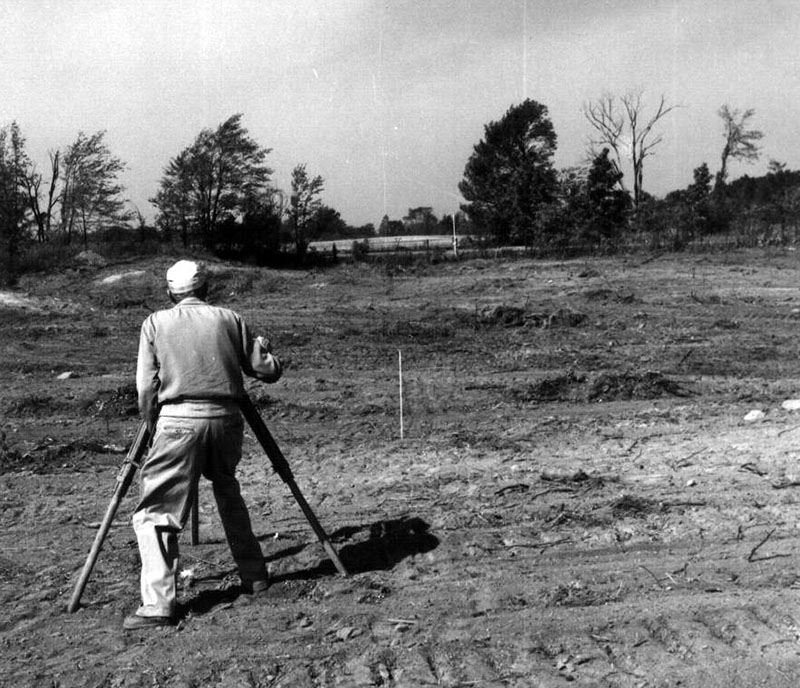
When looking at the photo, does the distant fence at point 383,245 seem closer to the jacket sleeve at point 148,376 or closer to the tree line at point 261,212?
the tree line at point 261,212

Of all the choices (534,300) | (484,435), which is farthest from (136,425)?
(534,300)

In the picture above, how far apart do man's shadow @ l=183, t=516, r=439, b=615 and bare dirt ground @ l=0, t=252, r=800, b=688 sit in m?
0.02

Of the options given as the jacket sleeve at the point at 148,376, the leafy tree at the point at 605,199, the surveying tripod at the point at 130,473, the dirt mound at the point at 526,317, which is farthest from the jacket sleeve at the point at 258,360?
the leafy tree at the point at 605,199

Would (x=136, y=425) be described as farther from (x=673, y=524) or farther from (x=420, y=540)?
(x=673, y=524)

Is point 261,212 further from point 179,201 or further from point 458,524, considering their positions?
point 458,524

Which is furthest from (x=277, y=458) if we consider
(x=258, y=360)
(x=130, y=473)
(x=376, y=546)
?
(x=376, y=546)

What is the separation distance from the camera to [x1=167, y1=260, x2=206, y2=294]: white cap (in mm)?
5039

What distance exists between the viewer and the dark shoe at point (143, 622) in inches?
190

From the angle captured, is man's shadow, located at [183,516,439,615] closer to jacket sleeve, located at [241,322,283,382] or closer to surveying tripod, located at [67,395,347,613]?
surveying tripod, located at [67,395,347,613]

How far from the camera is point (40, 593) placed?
5383 millimetres

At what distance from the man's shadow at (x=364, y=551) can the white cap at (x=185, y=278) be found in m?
1.69

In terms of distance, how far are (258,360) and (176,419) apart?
0.52 metres

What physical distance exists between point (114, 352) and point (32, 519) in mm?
8281

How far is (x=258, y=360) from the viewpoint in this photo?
504cm
